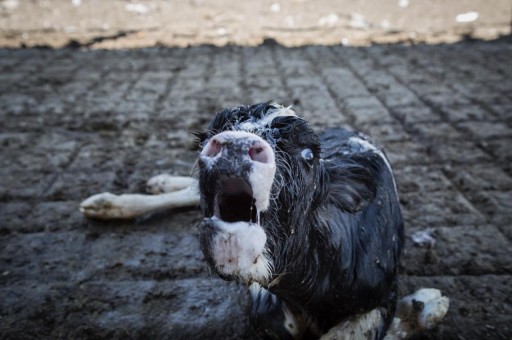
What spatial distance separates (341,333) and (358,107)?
137 inches

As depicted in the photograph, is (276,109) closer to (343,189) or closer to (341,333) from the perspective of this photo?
(343,189)

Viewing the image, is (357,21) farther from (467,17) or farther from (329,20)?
(467,17)

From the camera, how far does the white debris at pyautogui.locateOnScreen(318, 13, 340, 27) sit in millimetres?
8398

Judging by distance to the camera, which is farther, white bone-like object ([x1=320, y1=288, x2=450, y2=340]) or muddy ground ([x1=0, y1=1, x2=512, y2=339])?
muddy ground ([x1=0, y1=1, x2=512, y2=339])

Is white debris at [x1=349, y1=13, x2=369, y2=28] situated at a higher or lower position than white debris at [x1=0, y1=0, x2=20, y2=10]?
lower

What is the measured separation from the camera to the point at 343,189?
6.89 feet

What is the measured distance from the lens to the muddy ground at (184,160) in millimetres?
2689

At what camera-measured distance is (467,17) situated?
333 inches

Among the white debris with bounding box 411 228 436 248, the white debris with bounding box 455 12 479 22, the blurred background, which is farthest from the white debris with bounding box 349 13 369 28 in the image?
the white debris with bounding box 411 228 436 248

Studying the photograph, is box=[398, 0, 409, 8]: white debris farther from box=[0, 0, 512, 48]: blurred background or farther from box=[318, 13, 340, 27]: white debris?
box=[318, 13, 340, 27]: white debris

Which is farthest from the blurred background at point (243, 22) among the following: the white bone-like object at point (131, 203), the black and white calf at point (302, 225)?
the black and white calf at point (302, 225)

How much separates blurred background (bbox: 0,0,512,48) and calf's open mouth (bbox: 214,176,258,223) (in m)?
6.57

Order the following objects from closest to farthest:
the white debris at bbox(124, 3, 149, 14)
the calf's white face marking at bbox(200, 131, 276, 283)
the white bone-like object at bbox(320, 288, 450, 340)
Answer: the calf's white face marking at bbox(200, 131, 276, 283)
the white bone-like object at bbox(320, 288, 450, 340)
the white debris at bbox(124, 3, 149, 14)

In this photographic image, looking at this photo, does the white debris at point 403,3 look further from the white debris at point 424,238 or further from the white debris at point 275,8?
the white debris at point 424,238
